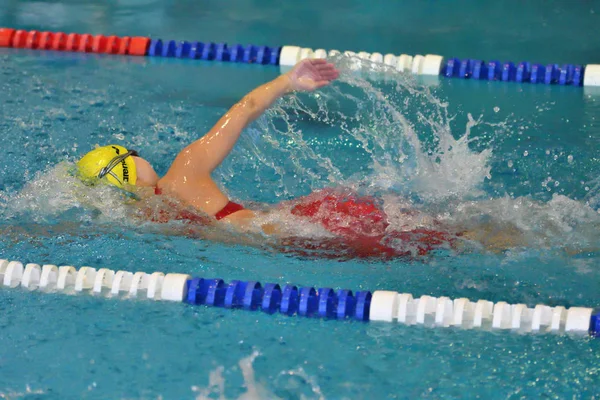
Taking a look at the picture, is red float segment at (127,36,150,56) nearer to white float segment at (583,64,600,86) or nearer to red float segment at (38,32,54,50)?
red float segment at (38,32,54,50)

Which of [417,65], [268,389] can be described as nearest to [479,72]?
[417,65]

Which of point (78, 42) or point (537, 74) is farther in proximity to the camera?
point (78, 42)

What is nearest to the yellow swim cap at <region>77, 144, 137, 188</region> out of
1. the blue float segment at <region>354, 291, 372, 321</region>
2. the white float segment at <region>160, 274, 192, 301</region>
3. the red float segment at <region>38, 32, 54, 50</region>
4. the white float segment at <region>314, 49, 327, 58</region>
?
the white float segment at <region>160, 274, 192, 301</region>

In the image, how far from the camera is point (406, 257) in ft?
10.4

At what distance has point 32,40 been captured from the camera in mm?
6031

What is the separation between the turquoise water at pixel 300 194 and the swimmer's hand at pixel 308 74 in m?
0.35

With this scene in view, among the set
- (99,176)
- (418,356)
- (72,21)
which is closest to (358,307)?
(418,356)

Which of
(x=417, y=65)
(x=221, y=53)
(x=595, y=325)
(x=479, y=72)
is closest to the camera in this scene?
(x=595, y=325)

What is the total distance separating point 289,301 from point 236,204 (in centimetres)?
66

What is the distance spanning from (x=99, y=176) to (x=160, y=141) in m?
1.20

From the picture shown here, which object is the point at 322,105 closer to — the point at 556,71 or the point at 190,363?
the point at 556,71

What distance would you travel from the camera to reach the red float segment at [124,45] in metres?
5.95

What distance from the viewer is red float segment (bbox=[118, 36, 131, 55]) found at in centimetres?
595

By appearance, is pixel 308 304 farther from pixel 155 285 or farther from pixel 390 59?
pixel 390 59
